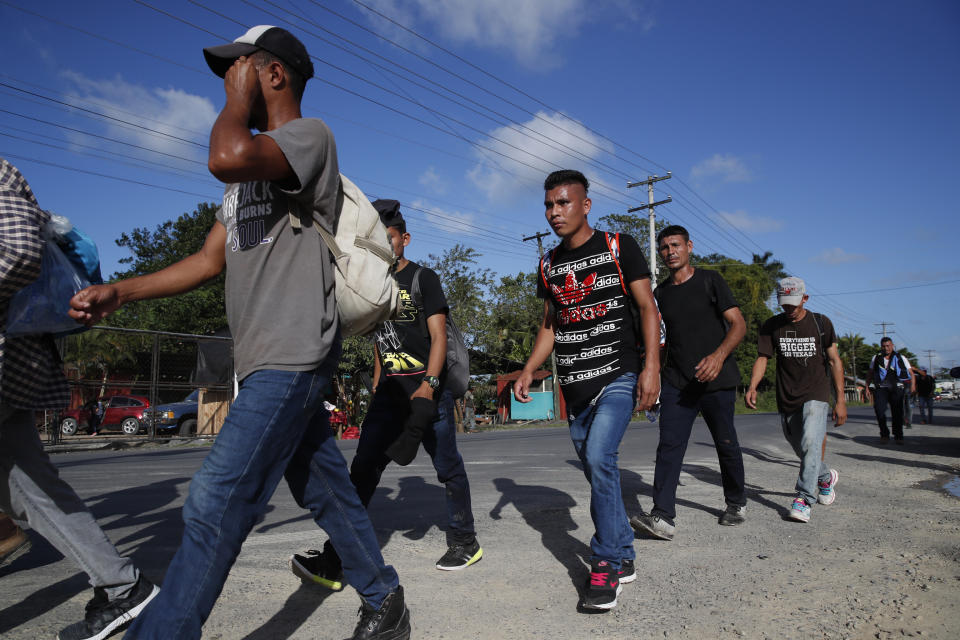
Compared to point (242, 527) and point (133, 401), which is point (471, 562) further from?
point (133, 401)

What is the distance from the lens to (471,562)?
3668mm

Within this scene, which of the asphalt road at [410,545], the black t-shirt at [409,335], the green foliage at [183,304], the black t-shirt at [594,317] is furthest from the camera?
the green foliage at [183,304]

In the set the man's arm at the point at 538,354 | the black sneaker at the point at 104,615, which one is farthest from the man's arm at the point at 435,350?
the black sneaker at the point at 104,615

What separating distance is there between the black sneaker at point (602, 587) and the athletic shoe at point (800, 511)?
2.37m

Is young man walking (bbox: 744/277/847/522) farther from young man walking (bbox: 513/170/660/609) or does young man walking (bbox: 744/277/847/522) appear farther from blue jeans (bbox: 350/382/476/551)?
blue jeans (bbox: 350/382/476/551)

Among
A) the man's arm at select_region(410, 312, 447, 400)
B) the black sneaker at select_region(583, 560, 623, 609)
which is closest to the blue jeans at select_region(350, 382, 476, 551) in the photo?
the man's arm at select_region(410, 312, 447, 400)

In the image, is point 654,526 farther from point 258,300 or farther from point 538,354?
point 258,300

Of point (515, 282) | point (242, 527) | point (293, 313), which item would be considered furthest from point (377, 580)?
point (515, 282)

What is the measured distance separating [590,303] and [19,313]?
2.55 metres

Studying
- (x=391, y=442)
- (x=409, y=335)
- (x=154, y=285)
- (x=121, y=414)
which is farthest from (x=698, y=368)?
(x=121, y=414)

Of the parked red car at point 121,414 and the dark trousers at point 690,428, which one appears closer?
the dark trousers at point 690,428

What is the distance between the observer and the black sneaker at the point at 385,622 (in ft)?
8.00

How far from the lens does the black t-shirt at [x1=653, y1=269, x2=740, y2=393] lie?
4.75 meters

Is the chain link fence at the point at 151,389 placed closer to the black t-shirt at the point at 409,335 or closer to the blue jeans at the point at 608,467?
the black t-shirt at the point at 409,335
